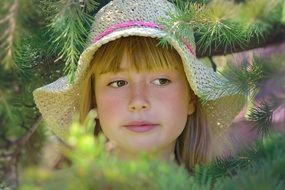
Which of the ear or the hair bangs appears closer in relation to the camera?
the hair bangs

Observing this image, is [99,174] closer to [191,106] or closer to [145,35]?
[145,35]

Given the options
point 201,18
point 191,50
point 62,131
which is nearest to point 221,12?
point 201,18

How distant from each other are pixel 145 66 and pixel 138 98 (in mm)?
68

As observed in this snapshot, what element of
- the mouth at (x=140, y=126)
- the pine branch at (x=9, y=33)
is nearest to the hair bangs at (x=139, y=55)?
the mouth at (x=140, y=126)

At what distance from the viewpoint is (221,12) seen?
0.92m

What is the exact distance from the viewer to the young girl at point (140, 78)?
1.21 meters

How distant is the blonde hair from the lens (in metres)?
1.22

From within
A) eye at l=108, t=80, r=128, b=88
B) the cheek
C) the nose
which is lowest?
the cheek

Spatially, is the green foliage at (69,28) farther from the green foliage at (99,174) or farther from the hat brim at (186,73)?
the green foliage at (99,174)

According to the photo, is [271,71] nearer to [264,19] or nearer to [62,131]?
[264,19]

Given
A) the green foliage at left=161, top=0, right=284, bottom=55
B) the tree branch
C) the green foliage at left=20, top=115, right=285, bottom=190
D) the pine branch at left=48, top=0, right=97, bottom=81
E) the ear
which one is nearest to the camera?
the green foliage at left=20, top=115, right=285, bottom=190

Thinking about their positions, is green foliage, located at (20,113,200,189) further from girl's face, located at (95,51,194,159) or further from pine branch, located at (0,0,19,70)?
girl's face, located at (95,51,194,159)

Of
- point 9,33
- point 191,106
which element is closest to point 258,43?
point 191,106

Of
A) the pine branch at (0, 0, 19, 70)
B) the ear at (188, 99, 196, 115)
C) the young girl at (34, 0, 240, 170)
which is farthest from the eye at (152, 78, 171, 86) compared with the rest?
the pine branch at (0, 0, 19, 70)
